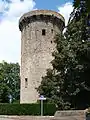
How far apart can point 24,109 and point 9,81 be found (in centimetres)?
3611

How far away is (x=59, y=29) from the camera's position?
4603 cm

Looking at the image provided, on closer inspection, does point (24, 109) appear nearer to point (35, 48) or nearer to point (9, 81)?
point (35, 48)

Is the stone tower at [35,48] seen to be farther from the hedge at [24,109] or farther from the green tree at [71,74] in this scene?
the green tree at [71,74]

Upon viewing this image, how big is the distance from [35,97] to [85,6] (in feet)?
131

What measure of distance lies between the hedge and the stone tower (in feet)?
22.0

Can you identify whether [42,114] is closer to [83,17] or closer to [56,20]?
[56,20]

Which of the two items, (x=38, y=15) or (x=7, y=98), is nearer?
(x=38, y=15)

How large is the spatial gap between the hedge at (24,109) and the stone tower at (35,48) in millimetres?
6697

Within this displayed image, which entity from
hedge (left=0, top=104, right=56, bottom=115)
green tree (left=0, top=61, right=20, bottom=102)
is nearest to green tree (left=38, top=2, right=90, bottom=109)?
hedge (left=0, top=104, right=56, bottom=115)

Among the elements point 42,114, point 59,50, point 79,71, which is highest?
point 59,50

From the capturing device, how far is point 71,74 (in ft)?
107

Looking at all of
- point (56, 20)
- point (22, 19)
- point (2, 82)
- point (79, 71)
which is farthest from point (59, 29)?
point (2, 82)

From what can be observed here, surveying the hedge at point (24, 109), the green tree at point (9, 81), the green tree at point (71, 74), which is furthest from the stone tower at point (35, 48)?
the green tree at point (9, 81)

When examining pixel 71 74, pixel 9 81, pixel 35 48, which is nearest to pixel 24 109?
pixel 71 74
